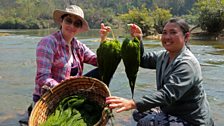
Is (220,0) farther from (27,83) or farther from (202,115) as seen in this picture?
(202,115)

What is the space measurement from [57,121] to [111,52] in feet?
3.17

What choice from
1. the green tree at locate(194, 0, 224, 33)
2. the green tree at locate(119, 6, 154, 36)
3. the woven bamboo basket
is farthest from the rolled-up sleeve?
the green tree at locate(119, 6, 154, 36)

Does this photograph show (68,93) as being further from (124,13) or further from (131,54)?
(124,13)

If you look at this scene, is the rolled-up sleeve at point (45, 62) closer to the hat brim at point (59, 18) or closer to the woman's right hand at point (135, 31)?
the hat brim at point (59, 18)

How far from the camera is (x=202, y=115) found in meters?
3.70

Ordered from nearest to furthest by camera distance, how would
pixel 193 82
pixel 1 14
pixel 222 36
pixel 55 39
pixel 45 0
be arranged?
pixel 193 82
pixel 55 39
pixel 222 36
pixel 1 14
pixel 45 0

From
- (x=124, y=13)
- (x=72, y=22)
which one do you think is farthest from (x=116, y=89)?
(x=124, y=13)

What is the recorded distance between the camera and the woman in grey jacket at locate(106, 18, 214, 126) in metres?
3.34

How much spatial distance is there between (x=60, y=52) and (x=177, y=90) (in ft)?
5.96

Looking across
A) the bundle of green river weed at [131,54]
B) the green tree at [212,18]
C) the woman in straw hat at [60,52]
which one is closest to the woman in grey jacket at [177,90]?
the bundle of green river weed at [131,54]

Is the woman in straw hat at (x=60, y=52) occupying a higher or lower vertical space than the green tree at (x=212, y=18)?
higher

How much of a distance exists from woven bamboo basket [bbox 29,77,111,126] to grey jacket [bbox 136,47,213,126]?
2.41 ft

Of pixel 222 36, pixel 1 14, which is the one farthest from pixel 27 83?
pixel 1 14

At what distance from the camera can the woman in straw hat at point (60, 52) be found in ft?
14.3
